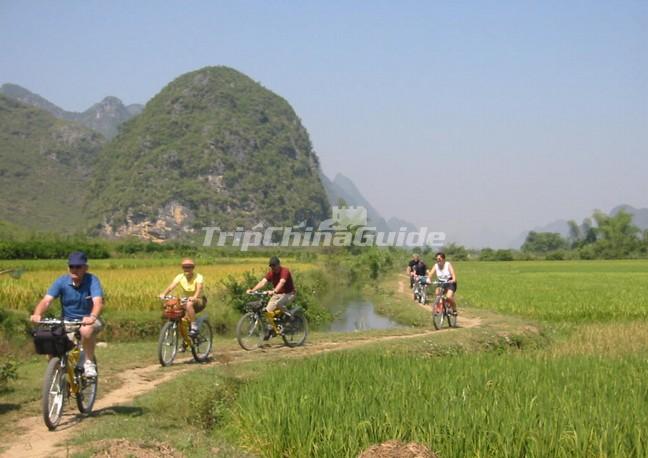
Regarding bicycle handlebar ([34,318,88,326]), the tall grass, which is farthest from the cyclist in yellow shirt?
bicycle handlebar ([34,318,88,326])

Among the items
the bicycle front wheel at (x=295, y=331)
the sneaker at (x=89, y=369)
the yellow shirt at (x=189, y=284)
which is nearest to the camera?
the sneaker at (x=89, y=369)

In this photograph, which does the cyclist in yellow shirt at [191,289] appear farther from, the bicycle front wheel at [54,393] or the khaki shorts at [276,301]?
the bicycle front wheel at [54,393]

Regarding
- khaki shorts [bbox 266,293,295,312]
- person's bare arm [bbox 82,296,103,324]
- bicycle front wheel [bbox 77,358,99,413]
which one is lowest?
bicycle front wheel [bbox 77,358,99,413]

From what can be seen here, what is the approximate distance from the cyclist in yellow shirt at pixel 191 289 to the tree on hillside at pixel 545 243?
387ft

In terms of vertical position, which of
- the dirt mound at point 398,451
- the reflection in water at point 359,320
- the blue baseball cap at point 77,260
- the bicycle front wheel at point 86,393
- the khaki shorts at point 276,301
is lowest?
the reflection in water at point 359,320

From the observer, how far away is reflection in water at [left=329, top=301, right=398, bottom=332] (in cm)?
2304

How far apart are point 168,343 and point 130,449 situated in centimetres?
A: 531

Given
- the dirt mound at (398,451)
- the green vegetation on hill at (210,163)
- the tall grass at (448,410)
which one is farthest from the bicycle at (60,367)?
the green vegetation on hill at (210,163)

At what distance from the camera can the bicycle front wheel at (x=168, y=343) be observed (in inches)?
454

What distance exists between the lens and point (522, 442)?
6262 millimetres

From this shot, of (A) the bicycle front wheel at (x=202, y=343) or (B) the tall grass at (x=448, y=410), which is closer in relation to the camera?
(B) the tall grass at (x=448, y=410)

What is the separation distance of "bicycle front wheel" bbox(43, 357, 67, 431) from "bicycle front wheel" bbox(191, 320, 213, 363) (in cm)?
435

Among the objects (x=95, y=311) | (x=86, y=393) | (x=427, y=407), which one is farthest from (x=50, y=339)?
(x=427, y=407)

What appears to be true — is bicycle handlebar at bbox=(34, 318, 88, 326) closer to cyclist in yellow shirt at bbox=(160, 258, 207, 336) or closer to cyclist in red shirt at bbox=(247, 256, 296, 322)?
cyclist in yellow shirt at bbox=(160, 258, 207, 336)
